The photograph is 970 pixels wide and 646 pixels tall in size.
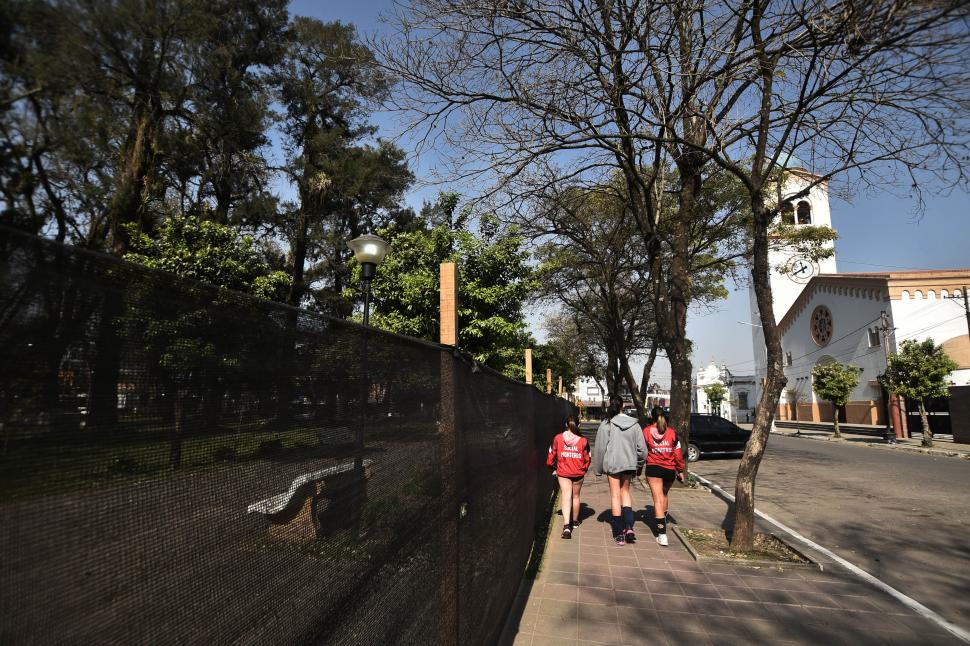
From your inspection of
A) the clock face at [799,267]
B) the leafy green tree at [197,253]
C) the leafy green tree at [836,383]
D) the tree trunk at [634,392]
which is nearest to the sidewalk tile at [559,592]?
the tree trunk at [634,392]

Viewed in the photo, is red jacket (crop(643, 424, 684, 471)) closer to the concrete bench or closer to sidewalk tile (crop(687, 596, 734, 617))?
sidewalk tile (crop(687, 596, 734, 617))

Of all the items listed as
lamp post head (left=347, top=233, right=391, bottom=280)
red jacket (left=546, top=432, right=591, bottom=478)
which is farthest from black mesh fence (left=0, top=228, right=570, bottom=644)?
lamp post head (left=347, top=233, right=391, bottom=280)

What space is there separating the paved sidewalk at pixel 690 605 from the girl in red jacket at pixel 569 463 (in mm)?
630

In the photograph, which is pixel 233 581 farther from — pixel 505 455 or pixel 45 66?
pixel 45 66

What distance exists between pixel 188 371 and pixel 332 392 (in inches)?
21.3

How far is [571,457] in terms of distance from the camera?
6.52 m

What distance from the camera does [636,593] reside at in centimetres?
472

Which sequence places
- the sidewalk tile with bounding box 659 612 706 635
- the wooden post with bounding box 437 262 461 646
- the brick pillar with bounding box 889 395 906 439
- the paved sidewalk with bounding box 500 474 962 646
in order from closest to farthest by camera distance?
the wooden post with bounding box 437 262 461 646 → the paved sidewalk with bounding box 500 474 962 646 → the sidewalk tile with bounding box 659 612 706 635 → the brick pillar with bounding box 889 395 906 439

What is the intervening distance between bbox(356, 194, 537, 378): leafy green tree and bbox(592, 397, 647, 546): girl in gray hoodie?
5835 mm

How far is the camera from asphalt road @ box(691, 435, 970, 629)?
5242 mm

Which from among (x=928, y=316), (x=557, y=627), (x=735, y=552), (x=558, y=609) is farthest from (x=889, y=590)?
(x=928, y=316)

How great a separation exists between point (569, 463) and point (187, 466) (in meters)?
5.96

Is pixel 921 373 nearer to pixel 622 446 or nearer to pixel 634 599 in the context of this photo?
pixel 622 446

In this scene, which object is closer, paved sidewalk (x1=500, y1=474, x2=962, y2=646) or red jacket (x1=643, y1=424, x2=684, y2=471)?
paved sidewalk (x1=500, y1=474, x2=962, y2=646)
